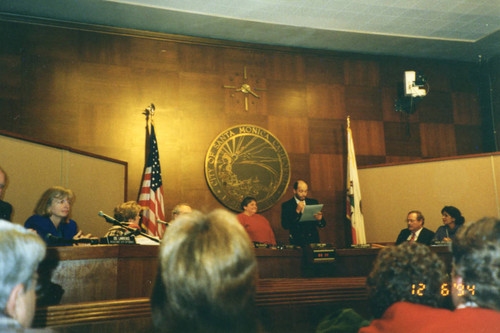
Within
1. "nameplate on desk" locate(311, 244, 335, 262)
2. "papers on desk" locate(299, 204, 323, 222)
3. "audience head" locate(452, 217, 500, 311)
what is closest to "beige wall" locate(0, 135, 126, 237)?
"papers on desk" locate(299, 204, 323, 222)

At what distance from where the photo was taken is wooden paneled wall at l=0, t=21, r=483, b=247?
5965mm

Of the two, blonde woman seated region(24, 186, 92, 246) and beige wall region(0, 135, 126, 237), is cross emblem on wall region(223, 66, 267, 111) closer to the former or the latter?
beige wall region(0, 135, 126, 237)

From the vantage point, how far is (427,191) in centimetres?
657

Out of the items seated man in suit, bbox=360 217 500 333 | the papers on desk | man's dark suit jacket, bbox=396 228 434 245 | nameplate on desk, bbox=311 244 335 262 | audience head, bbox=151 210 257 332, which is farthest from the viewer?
man's dark suit jacket, bbox=396 228 434 245

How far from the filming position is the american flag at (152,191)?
226 inches

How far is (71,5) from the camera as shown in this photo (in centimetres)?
577

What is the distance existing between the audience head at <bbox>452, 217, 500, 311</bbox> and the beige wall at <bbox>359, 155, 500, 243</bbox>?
5.23m

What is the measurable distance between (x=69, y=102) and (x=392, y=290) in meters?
5.43

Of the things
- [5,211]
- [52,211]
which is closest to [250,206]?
[52,211]

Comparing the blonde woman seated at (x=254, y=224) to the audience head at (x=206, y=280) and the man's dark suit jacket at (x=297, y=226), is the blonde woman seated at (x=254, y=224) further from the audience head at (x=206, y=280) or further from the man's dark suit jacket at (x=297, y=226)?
the audience head at (x=206, y=280)

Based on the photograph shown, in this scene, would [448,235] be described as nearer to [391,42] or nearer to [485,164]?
[485,164]

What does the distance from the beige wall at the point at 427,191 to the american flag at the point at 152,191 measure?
124 inches

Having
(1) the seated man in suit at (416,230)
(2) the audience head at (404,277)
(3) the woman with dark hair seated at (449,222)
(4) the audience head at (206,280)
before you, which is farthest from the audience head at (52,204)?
(3) the woman with dark hair seated at (449,222)

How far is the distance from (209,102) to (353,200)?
8.41ft
